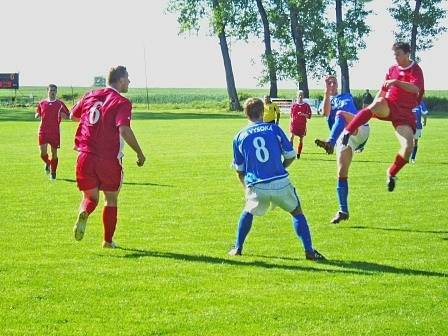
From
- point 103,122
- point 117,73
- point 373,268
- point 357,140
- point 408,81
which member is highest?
point 117,73

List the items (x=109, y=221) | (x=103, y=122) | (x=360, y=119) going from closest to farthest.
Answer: (x=103, y=122) < (x=109, y=221) < (x=360, y=119)

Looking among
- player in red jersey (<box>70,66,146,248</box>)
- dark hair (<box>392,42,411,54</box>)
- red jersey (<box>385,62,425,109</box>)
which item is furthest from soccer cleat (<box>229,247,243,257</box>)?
dark hair (<box>392,42,411,54</box>)

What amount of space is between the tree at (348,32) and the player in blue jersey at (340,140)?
53.1 meters

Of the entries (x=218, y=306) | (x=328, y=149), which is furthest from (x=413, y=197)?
(x=218, y=306)

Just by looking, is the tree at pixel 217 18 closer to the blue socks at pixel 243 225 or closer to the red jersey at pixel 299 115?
the red jersey at pixel 299 115

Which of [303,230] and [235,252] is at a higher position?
[303,230]

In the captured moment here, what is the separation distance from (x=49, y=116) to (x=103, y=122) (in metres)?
9.97

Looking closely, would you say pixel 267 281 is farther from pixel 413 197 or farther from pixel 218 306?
pixel 413 197

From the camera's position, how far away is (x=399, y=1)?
6919 cm

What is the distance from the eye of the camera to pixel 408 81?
11.2m

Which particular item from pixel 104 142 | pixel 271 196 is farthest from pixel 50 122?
pixel 271 196

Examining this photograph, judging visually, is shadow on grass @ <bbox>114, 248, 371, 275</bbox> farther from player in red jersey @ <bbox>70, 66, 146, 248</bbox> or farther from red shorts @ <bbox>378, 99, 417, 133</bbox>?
red shorts @ <bbox>378, 99, 417, 133</bbox>

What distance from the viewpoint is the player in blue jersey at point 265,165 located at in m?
8.88

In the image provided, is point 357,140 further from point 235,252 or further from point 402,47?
point 235,252
